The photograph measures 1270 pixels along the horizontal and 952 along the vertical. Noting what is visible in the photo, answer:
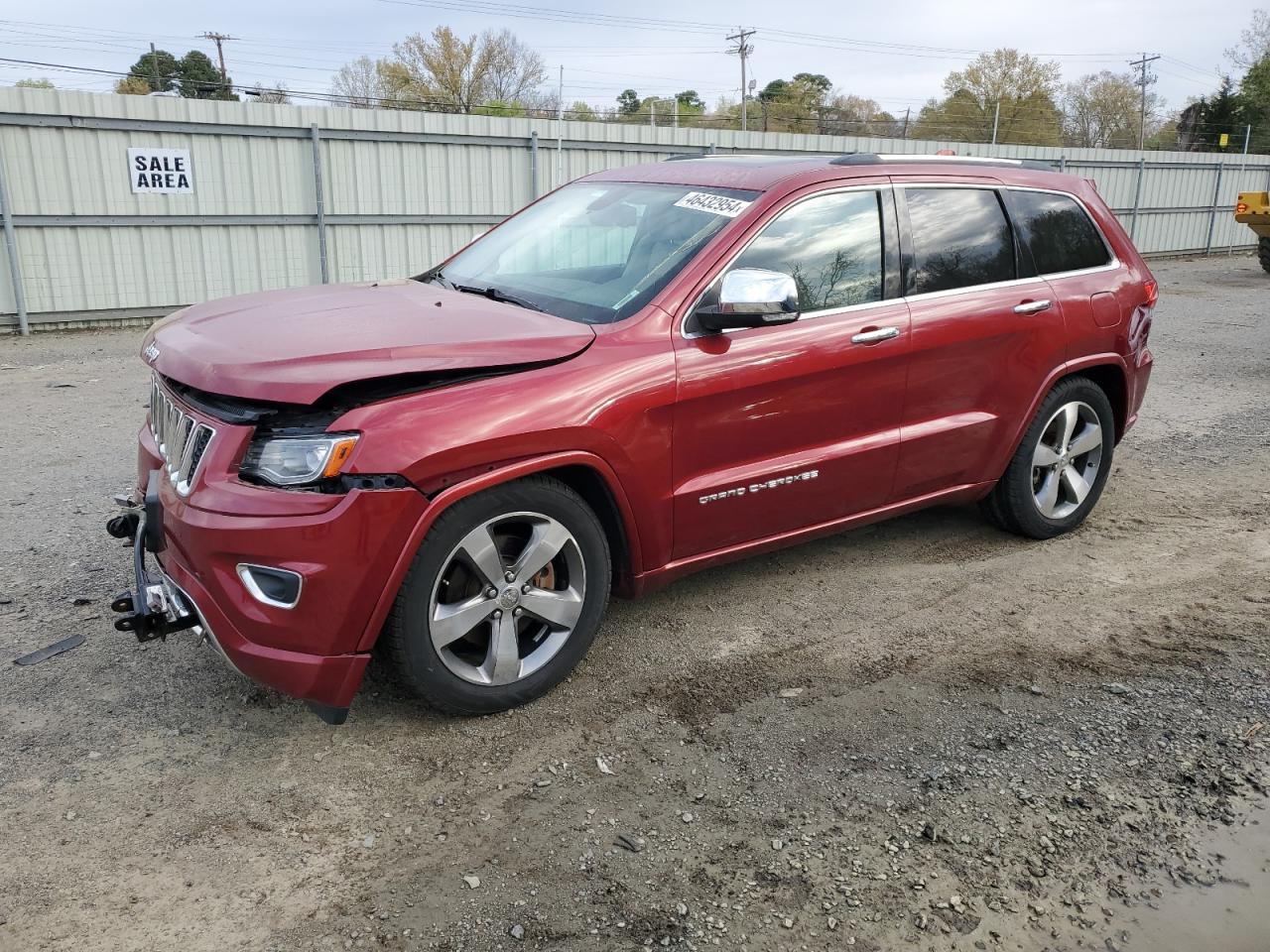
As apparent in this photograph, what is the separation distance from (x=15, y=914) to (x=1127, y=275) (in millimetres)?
5209

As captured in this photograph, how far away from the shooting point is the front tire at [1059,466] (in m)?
4.89

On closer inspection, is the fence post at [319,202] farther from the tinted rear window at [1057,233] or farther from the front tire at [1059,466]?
the front tire at [1059,466]

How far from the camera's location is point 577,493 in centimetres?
350

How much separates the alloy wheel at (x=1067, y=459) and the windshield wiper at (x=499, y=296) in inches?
101

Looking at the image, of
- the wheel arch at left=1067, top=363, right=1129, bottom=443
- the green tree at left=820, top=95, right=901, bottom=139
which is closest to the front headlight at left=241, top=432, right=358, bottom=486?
the wheel arch at left=1067, top=363, right=1129, bottom=443

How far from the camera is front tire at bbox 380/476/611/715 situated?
310 cm

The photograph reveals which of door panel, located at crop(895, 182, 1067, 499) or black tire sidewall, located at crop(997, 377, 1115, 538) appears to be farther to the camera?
black tire sidewall, located at crop(997, 377, 1115, 538)

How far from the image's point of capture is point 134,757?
10.4ft

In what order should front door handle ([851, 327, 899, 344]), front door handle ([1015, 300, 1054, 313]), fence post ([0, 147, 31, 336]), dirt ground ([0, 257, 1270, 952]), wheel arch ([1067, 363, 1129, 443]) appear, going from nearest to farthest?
dirt ground ([0, 257, 1270, 952]) → front door handle ([851, 327, 899, 344]) → front door handle ([1015, 300, 1054, 313]) → wheel arch ([1067, 363, 1129, 443]) → fence post ([0, 147, 31, 336])

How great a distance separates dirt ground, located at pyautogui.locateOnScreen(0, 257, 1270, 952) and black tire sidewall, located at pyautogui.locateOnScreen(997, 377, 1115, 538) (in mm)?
281

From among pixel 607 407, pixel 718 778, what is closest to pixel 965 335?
pixel 607 407

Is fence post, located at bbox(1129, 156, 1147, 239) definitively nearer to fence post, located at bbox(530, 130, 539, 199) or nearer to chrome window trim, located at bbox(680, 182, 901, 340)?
fence post, located at bbox(530, 130, 539, 199)

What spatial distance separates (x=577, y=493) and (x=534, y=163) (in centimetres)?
1266

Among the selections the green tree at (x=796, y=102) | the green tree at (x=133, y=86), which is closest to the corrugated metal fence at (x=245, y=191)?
the green tree at (x=796, y=102)
